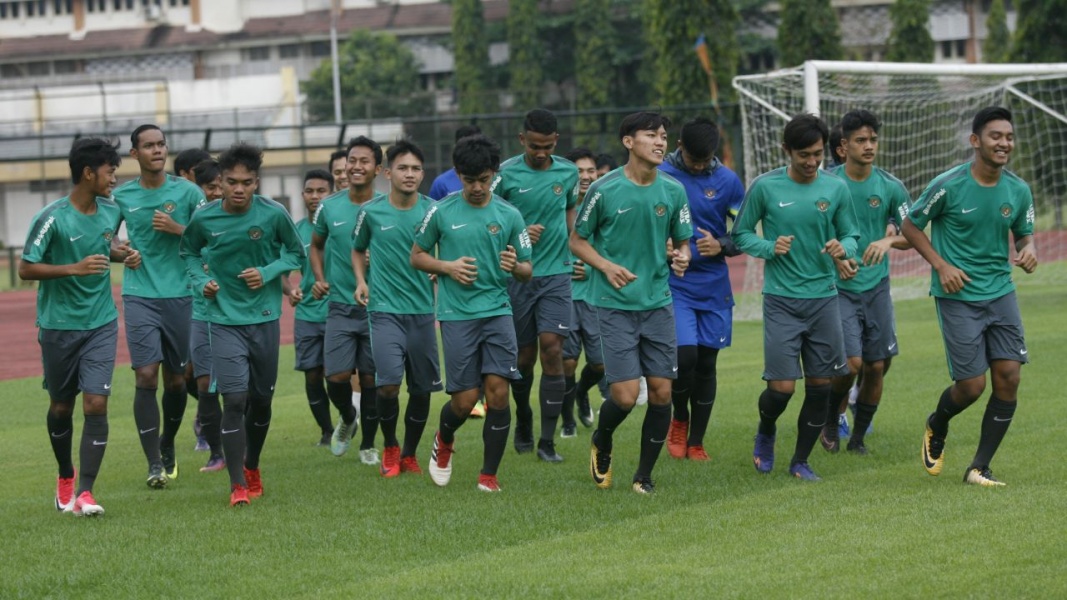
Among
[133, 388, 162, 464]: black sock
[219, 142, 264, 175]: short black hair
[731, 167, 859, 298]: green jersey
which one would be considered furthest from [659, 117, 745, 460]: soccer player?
[133, 388, 162, 464]: black sock

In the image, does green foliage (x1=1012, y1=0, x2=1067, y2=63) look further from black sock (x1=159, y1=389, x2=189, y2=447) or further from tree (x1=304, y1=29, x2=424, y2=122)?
tree (x1=304, y1=29, x2=424, y2=122)

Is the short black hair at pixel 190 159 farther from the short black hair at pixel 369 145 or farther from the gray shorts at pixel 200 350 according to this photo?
the gray shorts at pixel 200 350

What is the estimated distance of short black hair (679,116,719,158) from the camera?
384 inches

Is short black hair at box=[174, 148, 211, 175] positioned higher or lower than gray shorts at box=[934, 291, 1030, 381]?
higher

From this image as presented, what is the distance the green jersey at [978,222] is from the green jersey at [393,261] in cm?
328

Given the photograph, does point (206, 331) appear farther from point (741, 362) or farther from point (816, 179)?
point (741, 362)

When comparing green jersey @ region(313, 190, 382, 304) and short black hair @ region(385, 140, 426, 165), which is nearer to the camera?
short black hair @ region(385, 140, 426, 165)

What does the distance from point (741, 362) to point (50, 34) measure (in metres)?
67.6

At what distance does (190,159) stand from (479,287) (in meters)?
3.55

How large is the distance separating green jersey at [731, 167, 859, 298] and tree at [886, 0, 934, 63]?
40.0 meters

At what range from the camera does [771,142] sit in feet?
75.2

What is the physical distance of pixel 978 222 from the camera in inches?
338

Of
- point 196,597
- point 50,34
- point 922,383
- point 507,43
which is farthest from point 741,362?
point 50,34

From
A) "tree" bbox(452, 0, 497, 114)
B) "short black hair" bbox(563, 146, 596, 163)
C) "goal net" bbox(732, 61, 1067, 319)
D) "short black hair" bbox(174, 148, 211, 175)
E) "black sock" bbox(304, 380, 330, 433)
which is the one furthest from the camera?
"tree" bbox(452, 0, 497, 114)
